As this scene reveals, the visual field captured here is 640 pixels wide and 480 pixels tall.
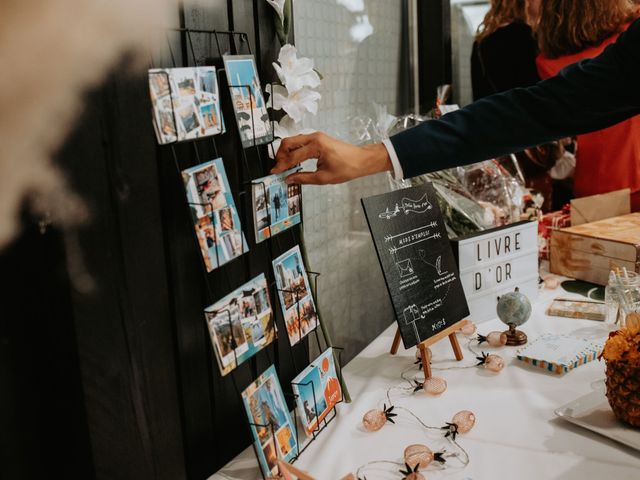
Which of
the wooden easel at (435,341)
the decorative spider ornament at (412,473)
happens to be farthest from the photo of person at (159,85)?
the wooden easel at (435,341)

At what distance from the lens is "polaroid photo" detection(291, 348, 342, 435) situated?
1185 millimetres

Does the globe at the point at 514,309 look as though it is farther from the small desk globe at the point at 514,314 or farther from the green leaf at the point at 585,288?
the green leaf at the point at 585,288

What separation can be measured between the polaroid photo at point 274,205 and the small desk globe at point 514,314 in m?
0.66

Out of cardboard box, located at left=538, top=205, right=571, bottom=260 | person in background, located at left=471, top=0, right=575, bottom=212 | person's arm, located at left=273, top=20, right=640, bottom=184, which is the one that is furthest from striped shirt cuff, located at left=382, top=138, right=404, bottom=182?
person in background, located at left=471, top=0, right=575, bottom=212

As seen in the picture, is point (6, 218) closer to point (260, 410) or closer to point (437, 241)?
point (260, 410)

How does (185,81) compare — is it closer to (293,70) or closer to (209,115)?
(209,115)

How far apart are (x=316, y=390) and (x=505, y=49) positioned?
6.40 ft

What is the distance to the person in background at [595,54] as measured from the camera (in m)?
2.42

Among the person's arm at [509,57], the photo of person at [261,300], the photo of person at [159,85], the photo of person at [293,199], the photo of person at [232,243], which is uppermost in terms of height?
the person's arm at [509,57]

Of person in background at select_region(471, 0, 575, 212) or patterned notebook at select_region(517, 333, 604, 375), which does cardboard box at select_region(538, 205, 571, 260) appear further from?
patterned notebook at select_region(517, 333, 604, 375)

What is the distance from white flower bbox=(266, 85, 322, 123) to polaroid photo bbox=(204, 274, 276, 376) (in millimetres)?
328

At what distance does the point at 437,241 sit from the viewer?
1565 millimetres

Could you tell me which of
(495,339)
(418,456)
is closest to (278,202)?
(418,456)

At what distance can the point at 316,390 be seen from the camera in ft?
4.05
